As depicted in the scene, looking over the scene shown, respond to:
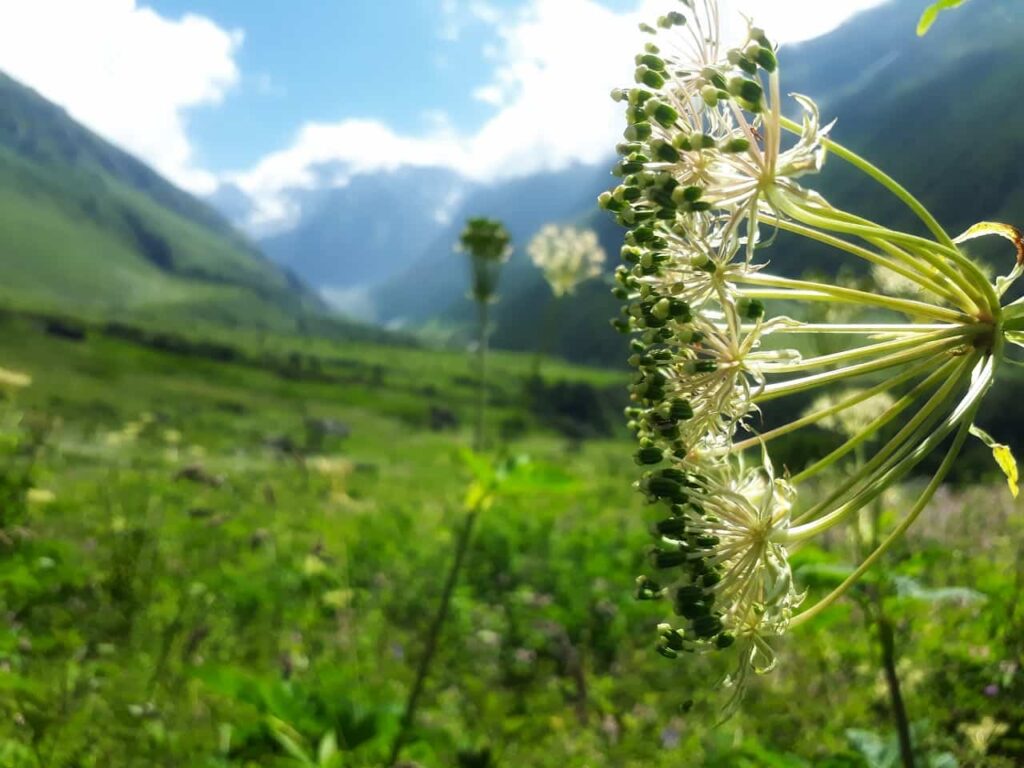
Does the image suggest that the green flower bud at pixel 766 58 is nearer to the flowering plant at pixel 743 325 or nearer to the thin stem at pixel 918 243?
the flowering plant at pixel 743 325

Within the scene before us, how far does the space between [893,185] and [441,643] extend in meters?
6.88

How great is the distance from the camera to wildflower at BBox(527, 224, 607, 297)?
8305 millimetres

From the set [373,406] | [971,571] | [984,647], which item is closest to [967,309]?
[984,647]

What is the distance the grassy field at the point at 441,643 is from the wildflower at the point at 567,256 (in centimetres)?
184

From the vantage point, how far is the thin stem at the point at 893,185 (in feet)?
5.30

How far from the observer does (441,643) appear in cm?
762

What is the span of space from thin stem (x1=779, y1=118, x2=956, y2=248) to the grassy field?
1249 millimetres

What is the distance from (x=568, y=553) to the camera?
1058 cm

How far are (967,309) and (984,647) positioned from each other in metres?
4.34

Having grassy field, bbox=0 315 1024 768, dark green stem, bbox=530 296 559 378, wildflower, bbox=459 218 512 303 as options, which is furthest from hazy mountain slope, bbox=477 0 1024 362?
dark green stem, bbox=530 296 559 378

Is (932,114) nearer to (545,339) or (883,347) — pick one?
(545,339)

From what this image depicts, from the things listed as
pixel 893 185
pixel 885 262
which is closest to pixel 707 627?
pixel 885 262

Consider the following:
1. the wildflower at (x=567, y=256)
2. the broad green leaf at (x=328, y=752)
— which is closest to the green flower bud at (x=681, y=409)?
the broad green leaf at (x=328, y=752)

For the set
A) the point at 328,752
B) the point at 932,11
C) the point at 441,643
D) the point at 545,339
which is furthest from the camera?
the point at 441,643
